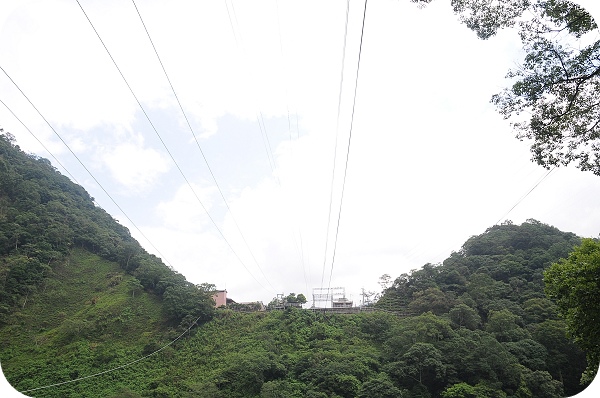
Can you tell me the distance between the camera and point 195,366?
20.5 metres

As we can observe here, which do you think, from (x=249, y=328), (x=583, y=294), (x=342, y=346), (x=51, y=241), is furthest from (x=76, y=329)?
(x=583, y=294)

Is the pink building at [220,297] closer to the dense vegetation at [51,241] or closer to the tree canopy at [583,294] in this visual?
the dense vegetation at [51,241]

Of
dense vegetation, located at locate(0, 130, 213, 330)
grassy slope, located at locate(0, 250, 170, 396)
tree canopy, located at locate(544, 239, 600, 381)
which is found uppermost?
dense vegetation, located at locate(0, 130, 213, 330)

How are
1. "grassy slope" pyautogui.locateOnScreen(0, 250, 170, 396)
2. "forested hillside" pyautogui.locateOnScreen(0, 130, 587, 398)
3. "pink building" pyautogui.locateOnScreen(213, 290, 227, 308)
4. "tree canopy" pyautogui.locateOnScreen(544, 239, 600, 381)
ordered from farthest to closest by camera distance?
"pink building" pyautogui.locateOnScreen(213, 290, 227, 308), "grassy slope" pyautogui.locateOnScreen(0, 250, 170, 396), "forested hillside" pyautogui.locateOnScreen(0, 130, 587, 398), "tree canopy" pyautogui.locateOnScreen(544, 239, 600, 381)

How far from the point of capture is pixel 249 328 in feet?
79.8

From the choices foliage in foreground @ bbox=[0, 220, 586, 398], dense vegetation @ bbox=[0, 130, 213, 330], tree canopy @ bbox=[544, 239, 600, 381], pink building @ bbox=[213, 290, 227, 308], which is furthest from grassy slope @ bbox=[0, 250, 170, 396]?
tree canopy @ bbox=[544, 239, 600, 381]

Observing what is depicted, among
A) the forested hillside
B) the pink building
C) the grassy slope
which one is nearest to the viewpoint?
the forested hillside

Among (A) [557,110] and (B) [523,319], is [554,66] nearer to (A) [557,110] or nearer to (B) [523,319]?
(A) [557,110]

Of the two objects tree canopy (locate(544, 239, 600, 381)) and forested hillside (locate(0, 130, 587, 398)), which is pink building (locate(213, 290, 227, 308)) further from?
tree canopy (locate(544, 239, 600, 381))

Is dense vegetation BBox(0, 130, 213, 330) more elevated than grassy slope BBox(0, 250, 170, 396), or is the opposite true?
dense vegetation BBox(0, 130, 213, 330)

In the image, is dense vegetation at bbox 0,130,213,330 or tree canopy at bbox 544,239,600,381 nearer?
tree canopy at bbox 544,239,600,381

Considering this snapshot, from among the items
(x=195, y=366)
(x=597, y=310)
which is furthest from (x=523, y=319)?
(x=195, y=366)

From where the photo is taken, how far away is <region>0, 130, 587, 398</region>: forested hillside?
16.7 meters

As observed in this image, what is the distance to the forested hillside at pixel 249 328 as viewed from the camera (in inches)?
656
